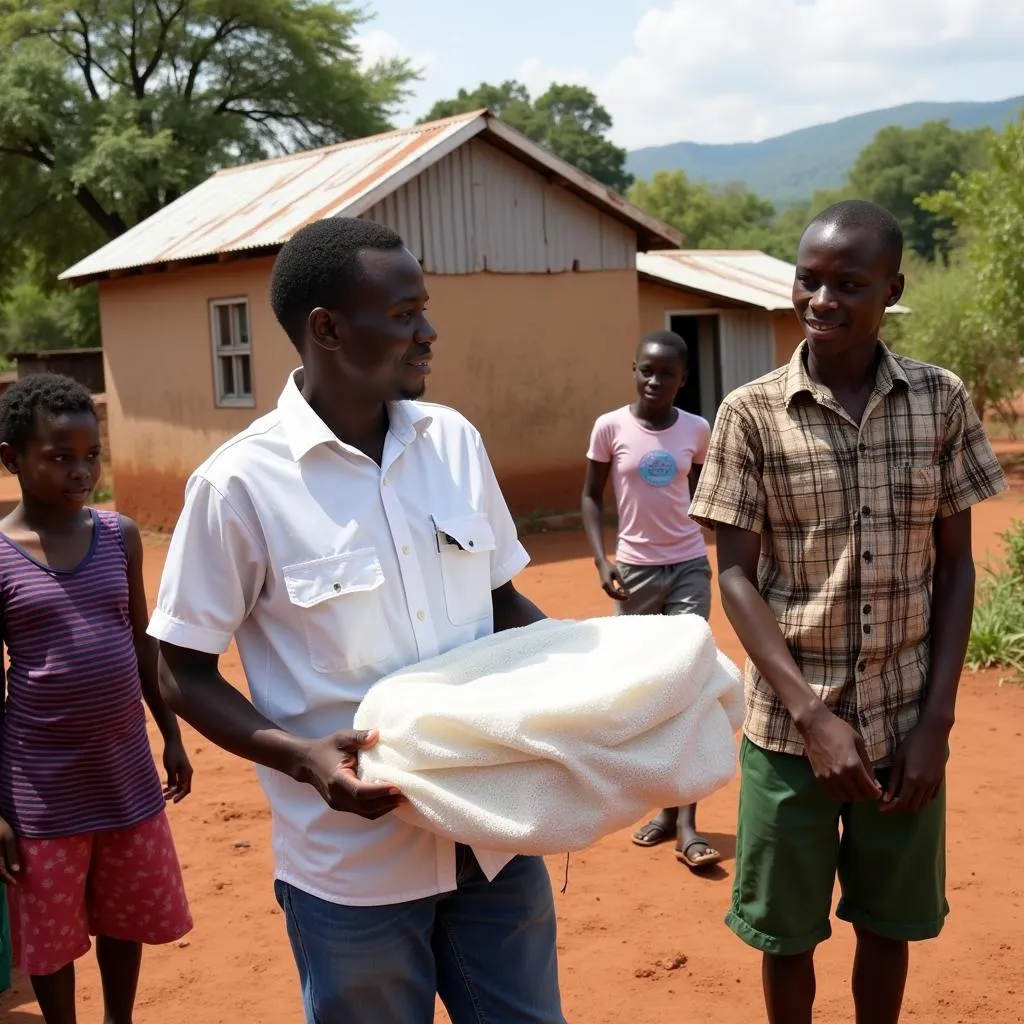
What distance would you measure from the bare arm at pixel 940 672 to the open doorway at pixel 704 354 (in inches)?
637

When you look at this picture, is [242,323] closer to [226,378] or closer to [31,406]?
[226,378]

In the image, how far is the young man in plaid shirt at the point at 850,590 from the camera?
2695mm

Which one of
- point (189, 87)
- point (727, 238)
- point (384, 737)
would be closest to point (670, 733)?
point (384, 737)

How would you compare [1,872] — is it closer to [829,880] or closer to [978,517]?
[829,880]

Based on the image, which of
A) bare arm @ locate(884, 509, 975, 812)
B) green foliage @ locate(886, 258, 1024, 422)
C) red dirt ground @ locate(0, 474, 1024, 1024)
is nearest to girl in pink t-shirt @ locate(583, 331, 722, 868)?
red dirt ground @ locate(0, 474, 1024, 1024)

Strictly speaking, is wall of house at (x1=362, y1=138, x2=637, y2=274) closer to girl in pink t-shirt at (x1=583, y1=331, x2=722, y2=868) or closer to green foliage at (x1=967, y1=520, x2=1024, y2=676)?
green foliage at (x1=967, y1=520, x2=1024, y2=676)

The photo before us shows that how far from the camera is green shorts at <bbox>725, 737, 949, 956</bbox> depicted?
8.97 ft

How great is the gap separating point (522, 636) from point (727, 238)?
61742 mm

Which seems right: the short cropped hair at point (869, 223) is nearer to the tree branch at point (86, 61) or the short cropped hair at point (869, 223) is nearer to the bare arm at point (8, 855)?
the bare arm at point (8, 855)

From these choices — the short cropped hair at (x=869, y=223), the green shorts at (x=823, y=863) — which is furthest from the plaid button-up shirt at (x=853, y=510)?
the short cropped hair at (x=869, y=223)

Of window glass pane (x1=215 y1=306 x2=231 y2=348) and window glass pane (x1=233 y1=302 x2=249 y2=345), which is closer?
window glass pane (x1=233 y1=302 x2=249 y2=345)

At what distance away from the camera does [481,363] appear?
13477mm

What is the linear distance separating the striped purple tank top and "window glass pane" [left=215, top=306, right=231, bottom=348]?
11067 millimetres

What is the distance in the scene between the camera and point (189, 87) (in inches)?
1035
